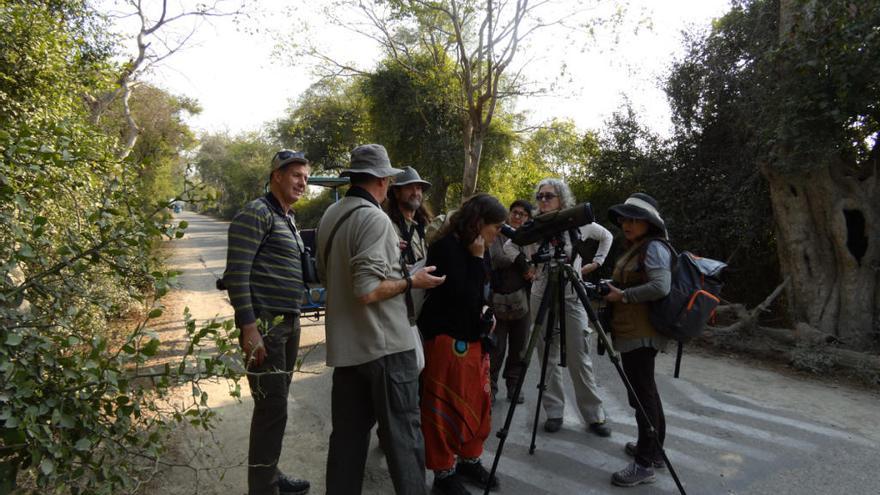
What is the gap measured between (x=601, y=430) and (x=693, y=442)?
2.21 ft

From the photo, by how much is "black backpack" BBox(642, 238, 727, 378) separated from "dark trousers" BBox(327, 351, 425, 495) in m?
1.55

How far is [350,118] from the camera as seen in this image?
25375 millimetres

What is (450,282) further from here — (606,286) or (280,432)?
(280,432)

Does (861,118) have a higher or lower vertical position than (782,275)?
higher

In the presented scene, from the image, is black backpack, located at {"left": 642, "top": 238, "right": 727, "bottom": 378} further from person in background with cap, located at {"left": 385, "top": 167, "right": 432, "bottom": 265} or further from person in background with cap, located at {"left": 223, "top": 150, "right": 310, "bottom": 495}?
person in background with cap, located at {"left": 223, "top": 150, "right": 310, "bottom": 495}

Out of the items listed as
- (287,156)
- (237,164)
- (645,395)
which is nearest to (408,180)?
(287,156)

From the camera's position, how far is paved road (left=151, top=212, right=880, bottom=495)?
3488 millimetres

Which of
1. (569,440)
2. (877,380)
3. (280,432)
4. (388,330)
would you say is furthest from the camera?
(877,380)

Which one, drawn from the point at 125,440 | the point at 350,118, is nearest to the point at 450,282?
the point at 125,440

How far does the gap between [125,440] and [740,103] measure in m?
8.38

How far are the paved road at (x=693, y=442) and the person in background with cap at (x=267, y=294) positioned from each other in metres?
0.37

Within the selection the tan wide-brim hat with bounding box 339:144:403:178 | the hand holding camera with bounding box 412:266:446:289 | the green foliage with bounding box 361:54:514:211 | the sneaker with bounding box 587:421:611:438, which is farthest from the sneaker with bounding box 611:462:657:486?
the green foliage with bounding box 361:54:514:211

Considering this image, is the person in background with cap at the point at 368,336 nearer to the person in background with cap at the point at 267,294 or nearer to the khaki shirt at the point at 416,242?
the person in background with cap at the point at 267,294

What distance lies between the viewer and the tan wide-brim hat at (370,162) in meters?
2.83
